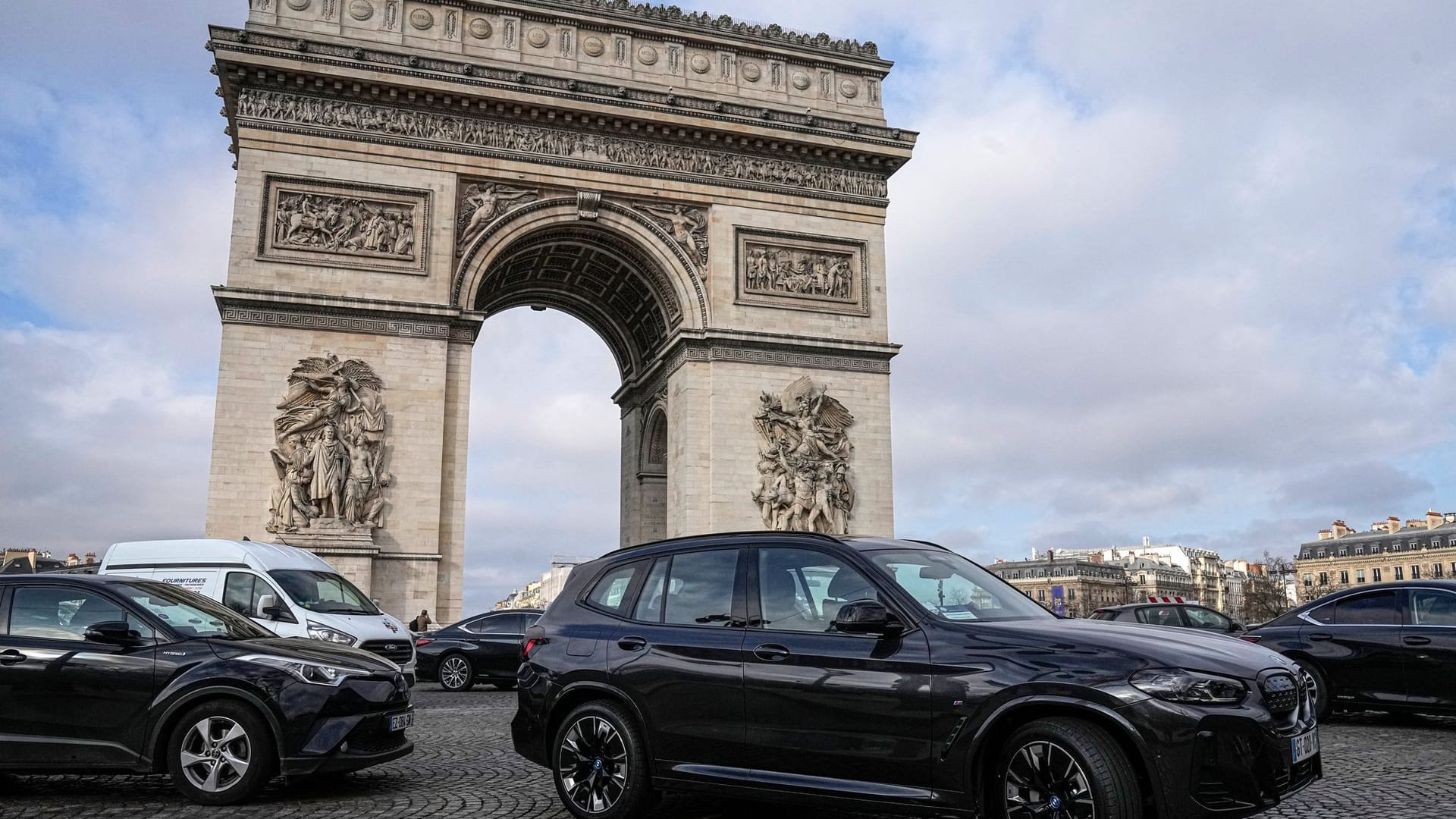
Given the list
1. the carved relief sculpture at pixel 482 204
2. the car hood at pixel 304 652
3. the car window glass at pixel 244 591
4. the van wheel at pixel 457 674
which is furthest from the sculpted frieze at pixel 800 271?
the car hood at pixel 304 652

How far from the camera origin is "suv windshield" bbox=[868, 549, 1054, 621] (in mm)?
5738

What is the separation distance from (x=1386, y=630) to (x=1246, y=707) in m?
8.09

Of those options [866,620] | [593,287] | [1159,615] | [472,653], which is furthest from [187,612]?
[593,287]

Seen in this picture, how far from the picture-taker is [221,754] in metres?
7.14

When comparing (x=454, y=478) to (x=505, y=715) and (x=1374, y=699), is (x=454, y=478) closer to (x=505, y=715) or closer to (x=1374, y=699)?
(x=505, y=715)

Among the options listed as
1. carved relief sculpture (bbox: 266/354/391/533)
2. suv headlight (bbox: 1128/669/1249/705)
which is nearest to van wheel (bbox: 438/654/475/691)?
carved relief sculpture (bbox: 266/354/391/533)

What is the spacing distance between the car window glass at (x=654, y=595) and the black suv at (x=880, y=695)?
0.02m

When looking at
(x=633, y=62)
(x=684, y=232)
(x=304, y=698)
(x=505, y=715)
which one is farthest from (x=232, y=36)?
(x=304, y=698)

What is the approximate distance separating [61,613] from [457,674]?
1065cm

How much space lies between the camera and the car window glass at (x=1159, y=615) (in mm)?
16938

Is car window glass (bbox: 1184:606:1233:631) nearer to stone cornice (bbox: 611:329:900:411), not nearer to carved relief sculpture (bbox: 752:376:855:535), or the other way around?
carved relief sculpture (bbox: 752:376:855:535)

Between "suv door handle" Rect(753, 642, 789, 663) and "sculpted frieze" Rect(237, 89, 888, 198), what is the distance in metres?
22.3

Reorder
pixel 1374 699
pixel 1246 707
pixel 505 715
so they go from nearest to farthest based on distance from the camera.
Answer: pixel 1246 707 → pixel 1374 699 → pixel 505 715

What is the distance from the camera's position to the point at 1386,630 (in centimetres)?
1161
